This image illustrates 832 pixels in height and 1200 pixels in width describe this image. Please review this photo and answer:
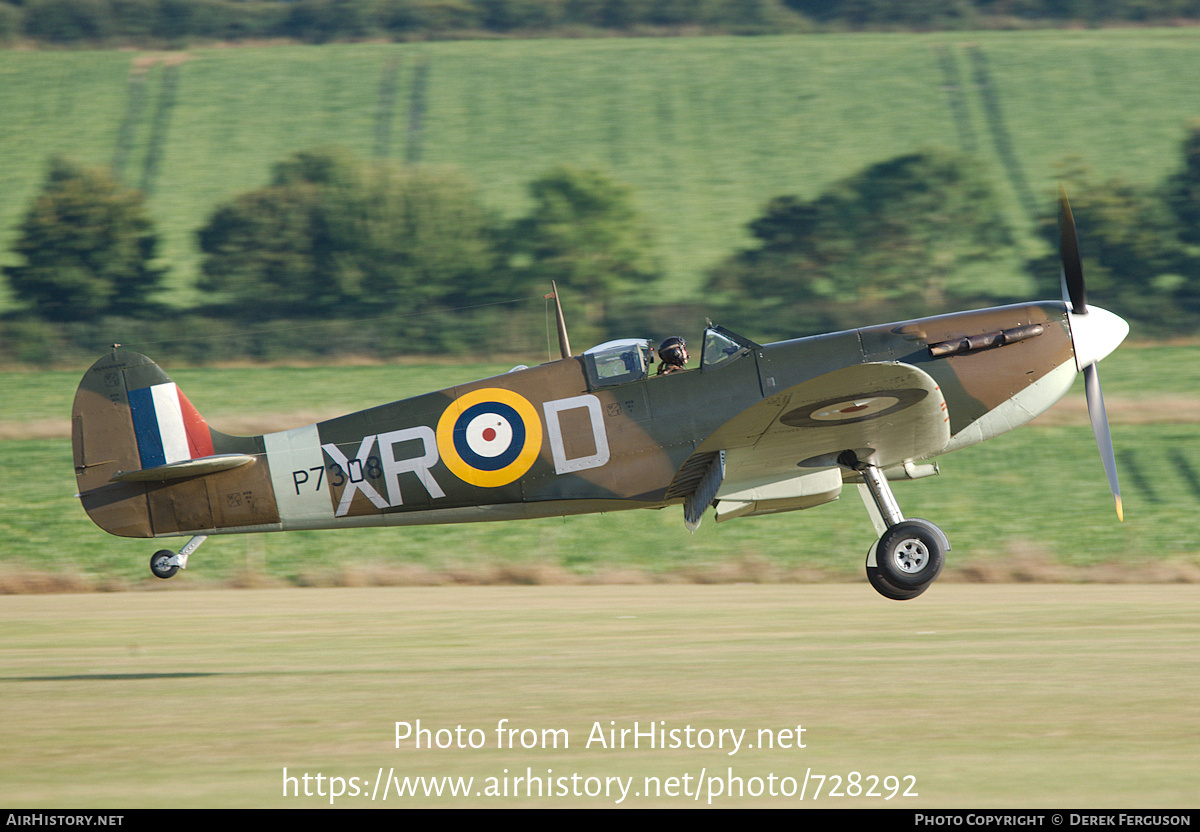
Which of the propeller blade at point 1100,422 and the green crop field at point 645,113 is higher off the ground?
the green crop field at point 645,113

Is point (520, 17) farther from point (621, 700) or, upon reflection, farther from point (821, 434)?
point (621, 700)

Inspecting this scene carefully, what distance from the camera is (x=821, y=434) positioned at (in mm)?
9586

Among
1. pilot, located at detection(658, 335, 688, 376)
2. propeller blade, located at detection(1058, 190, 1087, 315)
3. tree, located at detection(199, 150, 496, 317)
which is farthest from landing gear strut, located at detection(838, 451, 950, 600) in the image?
tree, located at detection(199, 150, 496, 317)

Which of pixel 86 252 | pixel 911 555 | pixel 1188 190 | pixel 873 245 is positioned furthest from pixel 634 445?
pixel 1188 190

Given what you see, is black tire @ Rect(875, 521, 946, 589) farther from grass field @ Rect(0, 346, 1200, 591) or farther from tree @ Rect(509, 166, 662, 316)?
tree @ Rect(509, 166, 662, 316)

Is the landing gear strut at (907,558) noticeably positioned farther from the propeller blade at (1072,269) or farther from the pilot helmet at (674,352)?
the propeller blade at (1072,269)

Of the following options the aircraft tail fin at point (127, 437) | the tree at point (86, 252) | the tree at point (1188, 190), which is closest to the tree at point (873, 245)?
the tree at point (1188, 190)

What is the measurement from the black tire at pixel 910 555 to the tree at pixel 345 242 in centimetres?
3156

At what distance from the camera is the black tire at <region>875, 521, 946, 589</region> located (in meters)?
9.68

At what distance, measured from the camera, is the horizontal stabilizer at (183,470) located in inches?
398

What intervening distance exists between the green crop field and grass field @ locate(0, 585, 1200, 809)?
2726 cm

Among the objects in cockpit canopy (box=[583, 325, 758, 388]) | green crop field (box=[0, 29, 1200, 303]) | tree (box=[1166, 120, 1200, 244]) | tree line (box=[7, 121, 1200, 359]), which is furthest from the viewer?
green crop field (box=[0, 29, 1200, 303])

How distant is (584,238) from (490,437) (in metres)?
31.0

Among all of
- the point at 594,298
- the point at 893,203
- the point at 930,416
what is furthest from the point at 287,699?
the point at 893,203
